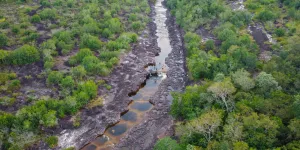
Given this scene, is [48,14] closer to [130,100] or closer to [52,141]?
[130,100]


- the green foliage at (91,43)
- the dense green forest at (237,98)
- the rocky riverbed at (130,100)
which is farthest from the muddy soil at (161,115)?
the green foliage at (91,43)

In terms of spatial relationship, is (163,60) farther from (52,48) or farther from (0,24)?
(0,24)

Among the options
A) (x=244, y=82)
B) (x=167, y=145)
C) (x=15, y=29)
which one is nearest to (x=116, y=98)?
(x=167, y=145)

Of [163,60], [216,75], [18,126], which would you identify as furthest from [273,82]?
[18,126]

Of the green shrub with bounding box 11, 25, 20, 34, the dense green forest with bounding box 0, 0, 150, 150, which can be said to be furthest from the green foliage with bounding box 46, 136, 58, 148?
the green shrub with bounding box 11, 25, 20, 34

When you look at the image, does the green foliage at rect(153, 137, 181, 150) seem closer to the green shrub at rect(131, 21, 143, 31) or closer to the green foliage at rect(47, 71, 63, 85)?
the green foliage at rect(47, 71, 63, 85)
